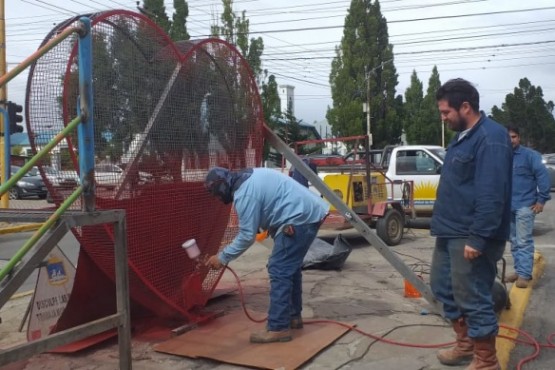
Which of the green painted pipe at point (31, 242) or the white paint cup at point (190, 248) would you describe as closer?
the green painted pipe at point (31, 242)

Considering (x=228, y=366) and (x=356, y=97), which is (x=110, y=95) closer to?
(x=228, y=366)

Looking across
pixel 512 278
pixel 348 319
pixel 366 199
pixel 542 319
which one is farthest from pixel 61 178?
pixel 366 199

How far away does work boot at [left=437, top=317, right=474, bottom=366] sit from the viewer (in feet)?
14.8

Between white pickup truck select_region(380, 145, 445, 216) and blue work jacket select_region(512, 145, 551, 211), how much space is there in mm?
6072

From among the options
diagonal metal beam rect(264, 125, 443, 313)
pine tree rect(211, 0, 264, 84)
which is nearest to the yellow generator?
diagonal metal beam rect(264, 125, 443, 313)

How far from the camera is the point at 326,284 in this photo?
732 centimetres

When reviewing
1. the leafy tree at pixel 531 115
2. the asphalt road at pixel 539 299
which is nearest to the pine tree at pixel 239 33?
the asphalt road at pixel 539 299

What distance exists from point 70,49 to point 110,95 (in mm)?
488

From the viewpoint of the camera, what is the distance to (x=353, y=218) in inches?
237

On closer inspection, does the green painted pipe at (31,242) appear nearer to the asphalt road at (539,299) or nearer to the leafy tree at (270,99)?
the asphalt road at (539,299)

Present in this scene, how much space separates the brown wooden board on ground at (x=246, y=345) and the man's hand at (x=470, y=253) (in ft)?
4.88

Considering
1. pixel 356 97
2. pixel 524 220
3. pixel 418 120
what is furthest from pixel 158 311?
pixel 418 120

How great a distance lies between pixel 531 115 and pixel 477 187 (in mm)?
67773

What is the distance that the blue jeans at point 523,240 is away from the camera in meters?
6.99
